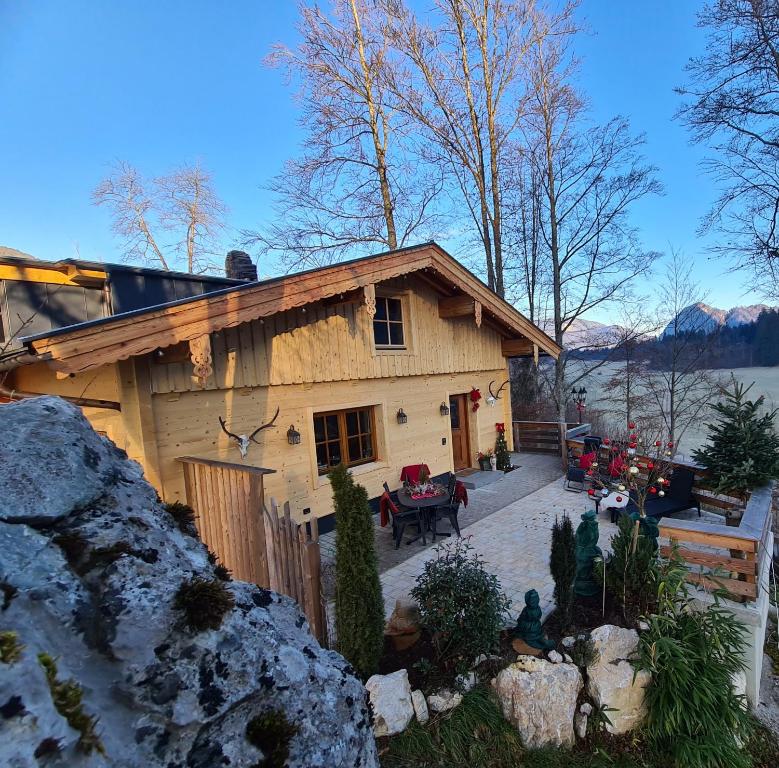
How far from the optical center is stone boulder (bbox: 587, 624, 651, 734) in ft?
11.4

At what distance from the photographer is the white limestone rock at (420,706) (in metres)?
3.35

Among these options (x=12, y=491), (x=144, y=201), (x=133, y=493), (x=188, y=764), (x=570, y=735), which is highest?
(x=144, y=201)

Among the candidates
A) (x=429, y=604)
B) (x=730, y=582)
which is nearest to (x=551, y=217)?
(x=730, y=582)

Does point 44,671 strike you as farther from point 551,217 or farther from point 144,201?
point 144,201

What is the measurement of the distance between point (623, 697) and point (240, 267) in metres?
10.1

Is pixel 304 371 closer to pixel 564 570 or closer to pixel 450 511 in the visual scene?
pixel 450 511

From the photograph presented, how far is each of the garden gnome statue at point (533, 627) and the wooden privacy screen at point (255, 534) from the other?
1971mm

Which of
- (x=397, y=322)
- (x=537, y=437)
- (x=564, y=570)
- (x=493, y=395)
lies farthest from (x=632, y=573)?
(x=537, y=437)

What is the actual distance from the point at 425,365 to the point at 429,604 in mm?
6250

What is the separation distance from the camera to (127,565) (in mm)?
1042

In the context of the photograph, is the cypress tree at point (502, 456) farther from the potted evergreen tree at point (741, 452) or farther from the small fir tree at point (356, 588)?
the small fir tree at point (356, 588)

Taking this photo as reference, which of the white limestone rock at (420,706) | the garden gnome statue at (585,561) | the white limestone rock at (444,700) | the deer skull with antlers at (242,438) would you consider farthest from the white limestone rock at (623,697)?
the deer skull with antlers at (242,438)

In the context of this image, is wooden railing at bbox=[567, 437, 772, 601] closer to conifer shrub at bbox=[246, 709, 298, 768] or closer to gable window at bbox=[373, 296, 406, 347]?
conifer shrub at bbox=[246, 709, 298, 768]

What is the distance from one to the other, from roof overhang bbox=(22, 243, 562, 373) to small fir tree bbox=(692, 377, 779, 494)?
5326 mm
